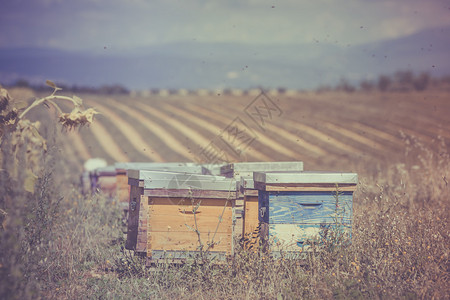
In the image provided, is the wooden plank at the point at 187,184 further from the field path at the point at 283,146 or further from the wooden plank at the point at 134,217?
the field path at the point at 283,146

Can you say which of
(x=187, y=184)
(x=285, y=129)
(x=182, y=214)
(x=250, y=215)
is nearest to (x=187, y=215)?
(x=182, y=214)

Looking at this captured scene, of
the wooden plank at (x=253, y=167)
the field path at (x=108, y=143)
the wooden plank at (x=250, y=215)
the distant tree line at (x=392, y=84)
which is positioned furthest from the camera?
the distant tree line at (x=392, y=84)

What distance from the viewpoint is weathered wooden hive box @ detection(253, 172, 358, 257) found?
5480 mm

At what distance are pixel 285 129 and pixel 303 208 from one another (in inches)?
828

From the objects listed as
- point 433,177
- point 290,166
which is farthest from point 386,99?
point 290,166

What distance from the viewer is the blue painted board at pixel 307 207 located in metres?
5.52

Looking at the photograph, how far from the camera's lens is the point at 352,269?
5207 millimetres

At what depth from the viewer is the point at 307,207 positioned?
18.3 ft

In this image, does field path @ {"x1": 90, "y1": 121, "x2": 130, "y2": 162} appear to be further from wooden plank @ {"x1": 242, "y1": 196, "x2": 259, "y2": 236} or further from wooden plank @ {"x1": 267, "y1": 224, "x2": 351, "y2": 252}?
wooden plank @ {"x1": 267, "y1": 224, "x2": 351, "y2": 252}

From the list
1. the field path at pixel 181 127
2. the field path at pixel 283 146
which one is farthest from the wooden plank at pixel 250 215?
the field path at pixel 181 127

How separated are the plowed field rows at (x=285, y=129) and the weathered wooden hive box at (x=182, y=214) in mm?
10793

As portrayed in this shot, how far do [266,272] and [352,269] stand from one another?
99cm

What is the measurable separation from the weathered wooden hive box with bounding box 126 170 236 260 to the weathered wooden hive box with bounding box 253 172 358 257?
1.64ft

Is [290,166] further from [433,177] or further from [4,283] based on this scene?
[4,283]
